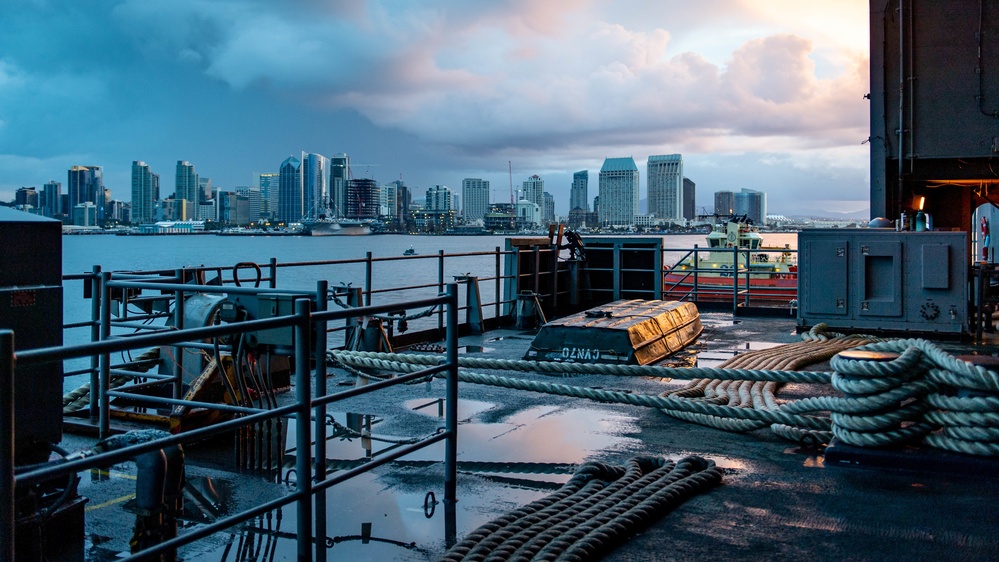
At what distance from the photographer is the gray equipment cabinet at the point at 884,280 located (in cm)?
1255

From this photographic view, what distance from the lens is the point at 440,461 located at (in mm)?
6047

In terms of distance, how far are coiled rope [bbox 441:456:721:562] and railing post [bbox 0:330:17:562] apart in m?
1.91

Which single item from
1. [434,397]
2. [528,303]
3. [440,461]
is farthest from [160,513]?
[528,303]

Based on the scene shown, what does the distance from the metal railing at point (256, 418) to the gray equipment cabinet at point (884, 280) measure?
383 inches

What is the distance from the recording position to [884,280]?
1299cm

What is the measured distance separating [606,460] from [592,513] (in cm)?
164

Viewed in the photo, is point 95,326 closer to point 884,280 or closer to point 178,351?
point 178,351

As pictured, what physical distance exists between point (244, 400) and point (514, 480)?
2.09 meters

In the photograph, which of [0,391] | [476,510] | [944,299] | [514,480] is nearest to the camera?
[0,391]

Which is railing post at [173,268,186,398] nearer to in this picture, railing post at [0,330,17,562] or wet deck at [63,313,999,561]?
wet deck at [63,313,999,561]

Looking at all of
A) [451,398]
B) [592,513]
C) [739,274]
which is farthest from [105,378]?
[739,274]

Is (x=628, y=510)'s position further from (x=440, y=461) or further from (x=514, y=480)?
(x=440, y=461)

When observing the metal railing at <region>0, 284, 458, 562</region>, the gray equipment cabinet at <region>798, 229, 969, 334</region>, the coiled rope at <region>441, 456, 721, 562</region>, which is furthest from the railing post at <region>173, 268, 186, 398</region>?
the gray equipment cabinet at <region>798, 229, 969, 334</region>

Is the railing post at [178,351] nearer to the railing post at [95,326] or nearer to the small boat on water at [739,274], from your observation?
the railing post at [95,326]
